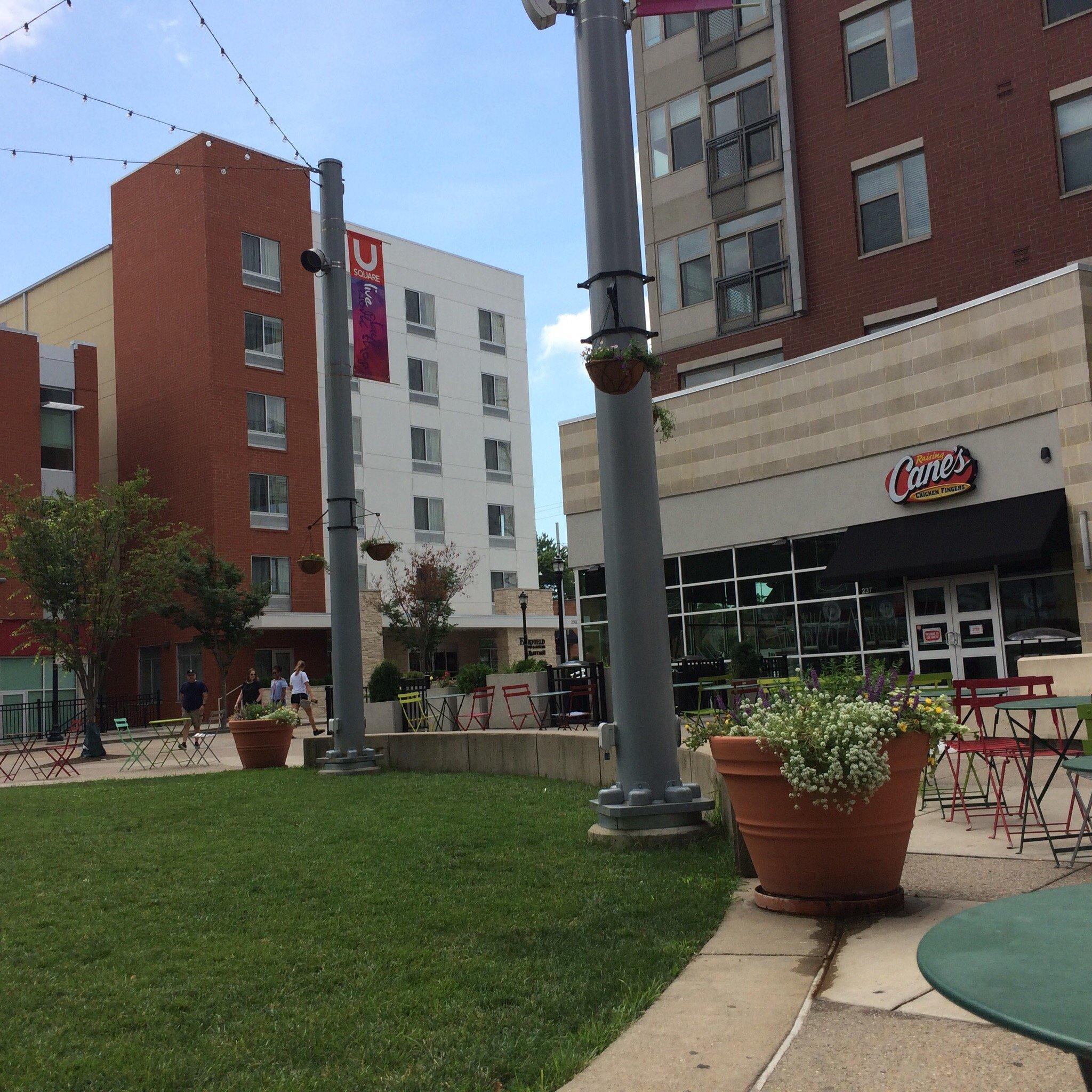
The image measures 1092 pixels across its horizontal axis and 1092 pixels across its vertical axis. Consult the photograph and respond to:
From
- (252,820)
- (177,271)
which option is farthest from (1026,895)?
(177,271)

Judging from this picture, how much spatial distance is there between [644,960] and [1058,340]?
55.9ft

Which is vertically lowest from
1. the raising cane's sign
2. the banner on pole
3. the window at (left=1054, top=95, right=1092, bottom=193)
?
the raising cane's sign

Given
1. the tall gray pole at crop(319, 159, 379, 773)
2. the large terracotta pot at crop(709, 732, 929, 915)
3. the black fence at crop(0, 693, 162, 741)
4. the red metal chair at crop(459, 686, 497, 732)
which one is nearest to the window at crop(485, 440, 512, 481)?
the black fence at crop(0, 693, 162, 741)

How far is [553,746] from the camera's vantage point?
45.4 feet

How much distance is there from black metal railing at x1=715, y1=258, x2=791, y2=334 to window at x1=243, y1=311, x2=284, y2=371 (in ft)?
80.8

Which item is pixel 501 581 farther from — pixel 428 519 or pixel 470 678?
pixel 470 678

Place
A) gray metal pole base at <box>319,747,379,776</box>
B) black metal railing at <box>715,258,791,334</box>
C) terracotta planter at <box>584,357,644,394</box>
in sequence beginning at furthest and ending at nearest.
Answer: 1. black metal railing at <box>715,258,791,334</box>
2. gray metal pole base at <box>319,747,379,776</box>
3. terracotta planter at <box>584,357,644,394</box>

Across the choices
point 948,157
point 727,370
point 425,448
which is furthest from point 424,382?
point 948,157

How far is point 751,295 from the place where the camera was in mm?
26438

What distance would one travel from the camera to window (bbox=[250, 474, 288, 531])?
1801 inches

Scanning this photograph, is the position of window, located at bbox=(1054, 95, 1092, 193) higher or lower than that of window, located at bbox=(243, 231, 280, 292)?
lower

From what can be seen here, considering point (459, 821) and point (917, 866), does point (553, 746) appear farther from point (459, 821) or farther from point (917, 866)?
point (917, 866)

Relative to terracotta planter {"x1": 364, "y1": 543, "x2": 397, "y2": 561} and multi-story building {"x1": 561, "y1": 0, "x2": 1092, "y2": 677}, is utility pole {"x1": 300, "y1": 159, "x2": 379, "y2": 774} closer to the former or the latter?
terracotta planter {"x1": 364, "y1": 543, "x2": 397, "y2": 561}

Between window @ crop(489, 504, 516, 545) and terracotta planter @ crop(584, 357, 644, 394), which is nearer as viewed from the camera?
terracotta planter @ crop(584, 357, 644, 394)
